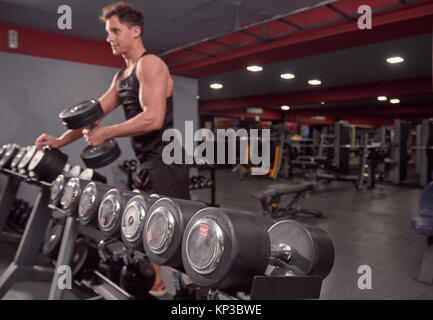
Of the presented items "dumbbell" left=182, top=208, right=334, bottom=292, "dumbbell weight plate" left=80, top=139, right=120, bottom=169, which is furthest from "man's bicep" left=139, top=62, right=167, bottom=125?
"dumbbell" left=182, top=208, right=334, bottom=292

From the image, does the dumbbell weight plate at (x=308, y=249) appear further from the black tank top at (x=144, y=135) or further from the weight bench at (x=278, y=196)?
the weight bench at (x=278, y=196)

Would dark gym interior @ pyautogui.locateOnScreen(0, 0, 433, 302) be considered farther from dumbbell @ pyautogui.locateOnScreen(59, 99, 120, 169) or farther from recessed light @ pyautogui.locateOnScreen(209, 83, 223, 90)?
recessed light @ pyautogui.locateOnScreen(209, 83, 223, 90)

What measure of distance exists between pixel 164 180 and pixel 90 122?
0.36 metres

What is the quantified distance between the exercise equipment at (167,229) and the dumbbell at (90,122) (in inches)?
19.9

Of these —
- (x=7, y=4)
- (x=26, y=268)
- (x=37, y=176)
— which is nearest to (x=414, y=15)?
(x=37, y=176)

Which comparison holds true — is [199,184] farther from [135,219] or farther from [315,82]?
[315,82]

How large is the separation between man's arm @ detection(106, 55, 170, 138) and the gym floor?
0.97 meters

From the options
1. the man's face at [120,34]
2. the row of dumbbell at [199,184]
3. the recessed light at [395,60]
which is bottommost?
the row of dumbbell at [199,184]

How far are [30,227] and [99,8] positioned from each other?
1967 millimetres

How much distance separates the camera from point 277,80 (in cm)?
634

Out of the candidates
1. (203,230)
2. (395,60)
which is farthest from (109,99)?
(395,60)

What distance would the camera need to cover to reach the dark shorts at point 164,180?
130cm

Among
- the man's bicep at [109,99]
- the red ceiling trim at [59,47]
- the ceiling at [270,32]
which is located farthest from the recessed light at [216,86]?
the man's bicep at [109,99]
